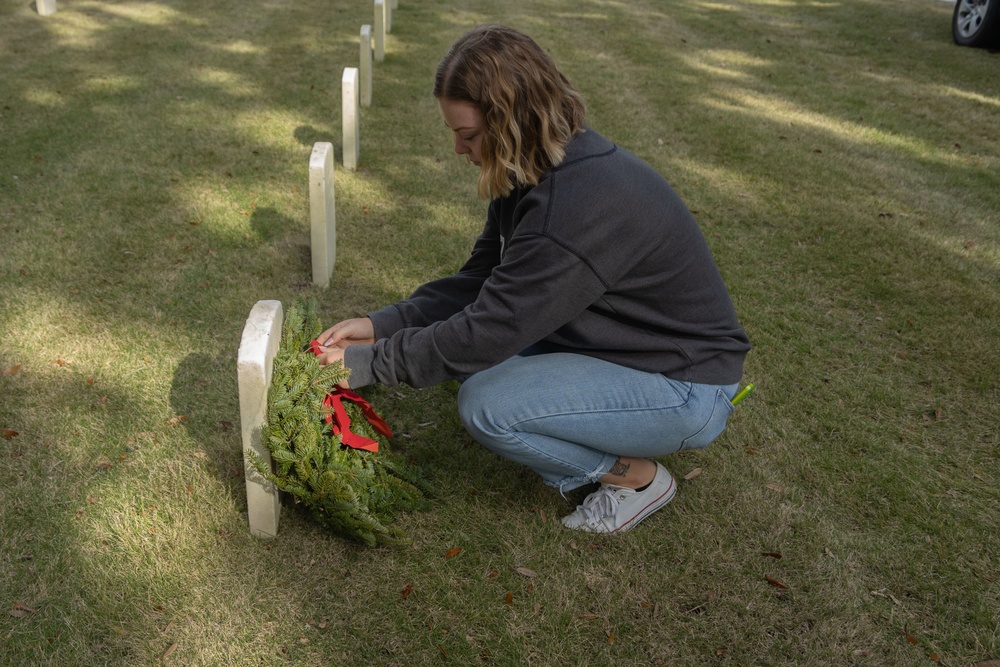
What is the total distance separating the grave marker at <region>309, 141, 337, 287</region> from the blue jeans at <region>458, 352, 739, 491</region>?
186cm

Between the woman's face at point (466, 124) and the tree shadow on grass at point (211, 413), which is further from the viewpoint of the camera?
the tree shadow on grass at point (211, 413)

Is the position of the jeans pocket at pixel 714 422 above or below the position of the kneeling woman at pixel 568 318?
below

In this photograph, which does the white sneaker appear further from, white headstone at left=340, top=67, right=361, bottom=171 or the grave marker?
white headstone at left=340, top=67, right=361, bottom=171

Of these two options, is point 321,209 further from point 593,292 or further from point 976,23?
point 976,23

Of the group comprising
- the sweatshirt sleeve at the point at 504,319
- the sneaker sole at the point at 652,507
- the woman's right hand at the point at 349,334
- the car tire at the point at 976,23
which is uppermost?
the car tire at the point at 976,23

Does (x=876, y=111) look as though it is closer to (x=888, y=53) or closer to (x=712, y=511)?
(x=888, y=53)

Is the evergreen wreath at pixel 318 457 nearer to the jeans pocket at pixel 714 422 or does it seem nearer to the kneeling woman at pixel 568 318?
the kneeling woman at pixel 568 318

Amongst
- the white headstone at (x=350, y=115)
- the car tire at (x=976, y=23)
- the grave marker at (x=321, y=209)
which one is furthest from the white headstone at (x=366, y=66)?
the car tire at (x=976, y=23)

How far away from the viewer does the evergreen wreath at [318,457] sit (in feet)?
8.14

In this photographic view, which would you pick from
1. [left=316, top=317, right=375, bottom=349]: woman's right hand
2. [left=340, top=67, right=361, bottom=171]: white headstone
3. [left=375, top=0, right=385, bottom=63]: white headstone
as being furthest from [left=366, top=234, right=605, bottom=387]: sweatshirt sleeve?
[left=375, top=0, right=385, bottom=63]: white headstone

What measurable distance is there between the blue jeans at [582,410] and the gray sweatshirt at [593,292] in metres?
0.06

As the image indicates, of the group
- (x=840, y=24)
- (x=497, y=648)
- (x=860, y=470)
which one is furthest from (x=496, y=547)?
(x=840, y=24)

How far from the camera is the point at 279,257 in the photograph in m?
4.70

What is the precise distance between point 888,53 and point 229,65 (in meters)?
8.09
